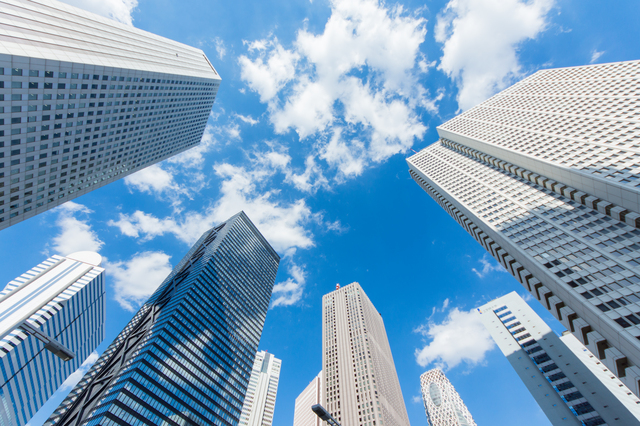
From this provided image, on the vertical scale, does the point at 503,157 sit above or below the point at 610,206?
above

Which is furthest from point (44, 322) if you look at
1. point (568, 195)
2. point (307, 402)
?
point (568, 195)

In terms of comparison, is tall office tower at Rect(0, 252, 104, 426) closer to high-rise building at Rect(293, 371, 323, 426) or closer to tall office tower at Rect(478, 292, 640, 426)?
high-rise building at Rect(293, 371, 323, 426)

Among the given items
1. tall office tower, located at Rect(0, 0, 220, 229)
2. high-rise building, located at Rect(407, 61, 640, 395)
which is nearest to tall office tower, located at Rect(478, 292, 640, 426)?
high-rise building, located at Rect(407, 61, 640, 395)

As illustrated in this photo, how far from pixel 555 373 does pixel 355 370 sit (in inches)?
2833

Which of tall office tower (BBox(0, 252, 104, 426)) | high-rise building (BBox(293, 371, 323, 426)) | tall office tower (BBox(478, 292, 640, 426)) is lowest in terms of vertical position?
high-rise building (BBox(293, 371, 323, 426))

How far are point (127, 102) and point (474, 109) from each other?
405ft

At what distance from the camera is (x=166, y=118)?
319 feet

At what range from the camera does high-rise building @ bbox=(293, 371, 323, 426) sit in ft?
526

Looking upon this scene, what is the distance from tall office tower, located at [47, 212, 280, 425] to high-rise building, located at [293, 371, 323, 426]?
225 ft

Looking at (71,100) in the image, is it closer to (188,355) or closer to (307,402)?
(188,355)

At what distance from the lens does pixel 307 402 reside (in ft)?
579

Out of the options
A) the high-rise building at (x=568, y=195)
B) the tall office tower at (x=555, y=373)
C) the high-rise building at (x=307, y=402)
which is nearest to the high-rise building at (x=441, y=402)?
the high-rise building at (x=307, y=402)

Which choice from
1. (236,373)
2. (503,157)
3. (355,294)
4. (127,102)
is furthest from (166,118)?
(355,294)

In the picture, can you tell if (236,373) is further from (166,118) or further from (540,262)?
(540,262)
